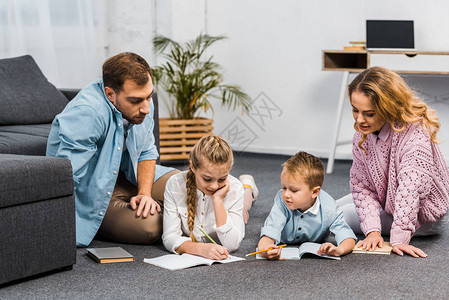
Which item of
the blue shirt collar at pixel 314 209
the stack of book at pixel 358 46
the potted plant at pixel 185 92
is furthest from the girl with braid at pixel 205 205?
the potted plant at pixel 185 92

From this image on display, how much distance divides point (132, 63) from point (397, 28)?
85.9 inches

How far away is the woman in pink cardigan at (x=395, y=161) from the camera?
2320 mm

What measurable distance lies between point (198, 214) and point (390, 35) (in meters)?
2.13

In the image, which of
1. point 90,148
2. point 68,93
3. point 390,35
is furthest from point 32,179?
point 390,35

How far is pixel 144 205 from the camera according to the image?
8.11ft

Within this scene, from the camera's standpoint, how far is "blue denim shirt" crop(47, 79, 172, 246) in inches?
91.9

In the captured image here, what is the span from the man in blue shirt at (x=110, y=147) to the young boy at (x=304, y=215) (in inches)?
17.5

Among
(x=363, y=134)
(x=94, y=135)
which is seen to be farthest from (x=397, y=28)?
(x=94, y=135)

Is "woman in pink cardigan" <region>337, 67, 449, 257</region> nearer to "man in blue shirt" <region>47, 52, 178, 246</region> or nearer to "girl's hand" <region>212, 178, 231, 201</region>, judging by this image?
"girl's hand" <region>212, 178, 231, 201</region>

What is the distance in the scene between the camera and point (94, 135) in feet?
7.73

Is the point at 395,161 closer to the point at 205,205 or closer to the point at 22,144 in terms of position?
the point at 205,205

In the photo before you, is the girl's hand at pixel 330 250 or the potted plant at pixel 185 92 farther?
the potted plant at pixel 185 92

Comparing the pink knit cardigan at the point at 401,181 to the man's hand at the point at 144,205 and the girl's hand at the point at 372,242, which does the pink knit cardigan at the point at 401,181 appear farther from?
the man's hand at the point at 144,205

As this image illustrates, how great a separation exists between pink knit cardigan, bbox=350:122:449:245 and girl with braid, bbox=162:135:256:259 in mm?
500
